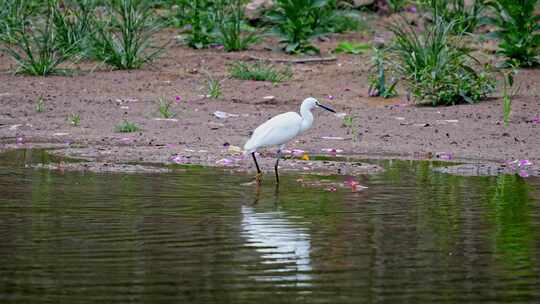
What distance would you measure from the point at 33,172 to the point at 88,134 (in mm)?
2790

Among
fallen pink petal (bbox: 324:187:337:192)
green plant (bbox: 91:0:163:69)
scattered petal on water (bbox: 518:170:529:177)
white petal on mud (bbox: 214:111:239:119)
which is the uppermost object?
green plant (bbox: 91:0:163:69)

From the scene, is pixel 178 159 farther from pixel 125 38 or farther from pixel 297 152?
pixel 125 38

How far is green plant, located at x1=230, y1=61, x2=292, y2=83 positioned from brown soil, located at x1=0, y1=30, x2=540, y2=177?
0.42 ft

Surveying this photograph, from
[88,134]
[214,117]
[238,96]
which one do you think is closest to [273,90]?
[238,96]

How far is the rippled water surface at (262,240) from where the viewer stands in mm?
5848

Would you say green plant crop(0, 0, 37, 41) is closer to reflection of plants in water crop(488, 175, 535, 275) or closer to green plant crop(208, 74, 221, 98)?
green plant crop(208, 74, 221, 98)

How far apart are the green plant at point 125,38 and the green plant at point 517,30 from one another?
181 inches

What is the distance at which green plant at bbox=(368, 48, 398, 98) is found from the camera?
14.5 m

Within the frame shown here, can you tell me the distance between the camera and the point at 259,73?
619 inches

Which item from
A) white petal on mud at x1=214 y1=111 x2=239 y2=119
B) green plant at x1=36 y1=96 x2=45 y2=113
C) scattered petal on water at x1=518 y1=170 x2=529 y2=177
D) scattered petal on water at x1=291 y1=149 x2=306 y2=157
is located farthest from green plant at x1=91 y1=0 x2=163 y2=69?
scattered petal on water at x1=518 y1=170 x2=529 y2=177

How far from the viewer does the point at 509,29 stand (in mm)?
15594

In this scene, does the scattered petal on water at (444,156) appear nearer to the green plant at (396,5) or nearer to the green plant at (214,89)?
the green plant at (214,89)

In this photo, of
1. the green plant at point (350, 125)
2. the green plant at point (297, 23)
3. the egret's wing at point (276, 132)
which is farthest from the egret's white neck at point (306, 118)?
the green plant at point (297, 23)

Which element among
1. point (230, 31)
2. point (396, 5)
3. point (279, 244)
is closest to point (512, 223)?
point (279, 244)
